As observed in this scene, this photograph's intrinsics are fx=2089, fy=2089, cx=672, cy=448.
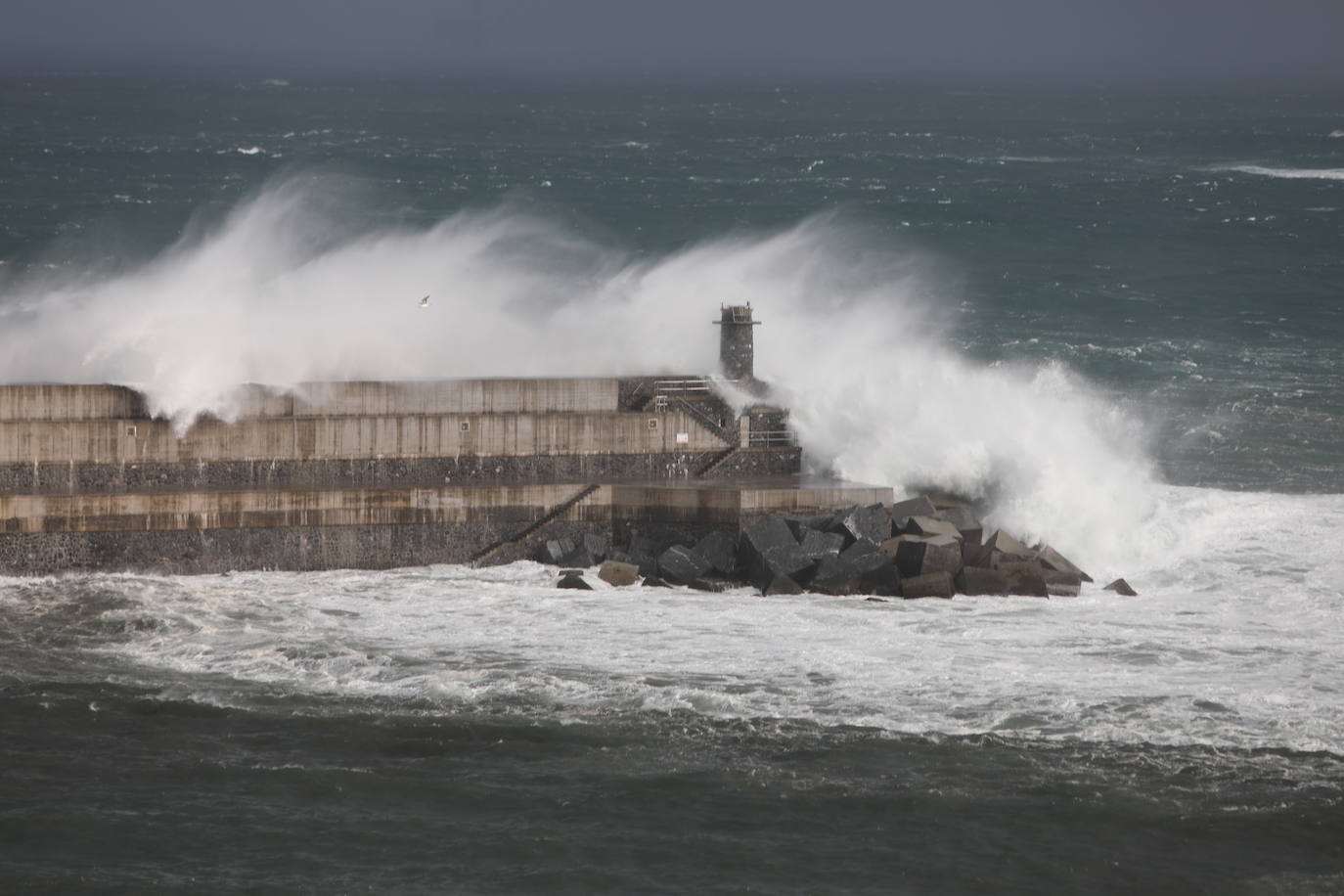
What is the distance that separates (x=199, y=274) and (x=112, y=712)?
19.0m

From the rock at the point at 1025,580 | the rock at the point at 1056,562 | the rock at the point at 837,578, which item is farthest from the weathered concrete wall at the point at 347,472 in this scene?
the rock at the point at 1025,580

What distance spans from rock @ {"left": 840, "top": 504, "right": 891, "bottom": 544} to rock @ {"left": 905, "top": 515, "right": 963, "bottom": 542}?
0.34 meters

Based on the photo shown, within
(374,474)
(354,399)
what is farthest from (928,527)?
(354,399)

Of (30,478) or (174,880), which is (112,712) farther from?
(30,478)

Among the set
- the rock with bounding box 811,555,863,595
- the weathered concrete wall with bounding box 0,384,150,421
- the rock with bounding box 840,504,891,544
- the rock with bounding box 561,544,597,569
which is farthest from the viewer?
the rock with bounding box 561,544,597,569

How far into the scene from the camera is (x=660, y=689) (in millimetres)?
25750

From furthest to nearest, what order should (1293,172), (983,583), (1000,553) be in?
(1293,172)
(1000,553)
(983,583)

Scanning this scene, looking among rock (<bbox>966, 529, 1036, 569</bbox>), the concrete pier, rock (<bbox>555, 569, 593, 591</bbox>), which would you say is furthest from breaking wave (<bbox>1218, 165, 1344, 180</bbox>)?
rock (<bbox>555, 569, 593, 591</bbox>)

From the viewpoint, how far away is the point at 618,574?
31.8 m

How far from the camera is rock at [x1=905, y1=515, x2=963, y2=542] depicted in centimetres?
3256

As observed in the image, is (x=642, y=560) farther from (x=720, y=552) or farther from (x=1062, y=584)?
(x=1062, y=584)

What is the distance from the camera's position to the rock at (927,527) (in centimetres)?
3256

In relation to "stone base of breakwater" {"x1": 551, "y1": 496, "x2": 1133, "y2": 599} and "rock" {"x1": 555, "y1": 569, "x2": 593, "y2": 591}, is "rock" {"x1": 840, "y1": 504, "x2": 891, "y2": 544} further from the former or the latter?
"rock" {"x1": 555, "y1": 569, "x2": 593, "y2": 591}

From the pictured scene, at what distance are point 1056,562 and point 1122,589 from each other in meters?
1.10
